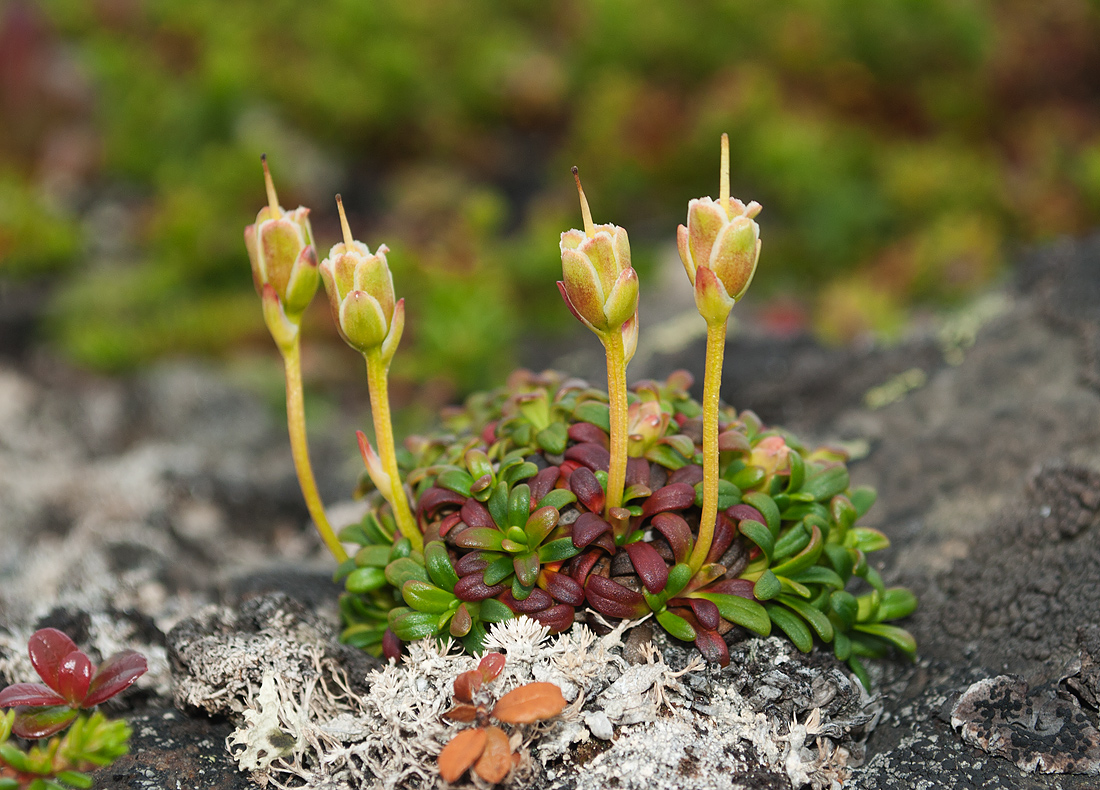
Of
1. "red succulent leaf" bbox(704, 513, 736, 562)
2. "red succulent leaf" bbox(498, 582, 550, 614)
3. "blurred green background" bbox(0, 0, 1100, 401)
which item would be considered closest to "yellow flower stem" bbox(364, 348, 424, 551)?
"red succulent leaf" bbox(498, 582, 550, 614)

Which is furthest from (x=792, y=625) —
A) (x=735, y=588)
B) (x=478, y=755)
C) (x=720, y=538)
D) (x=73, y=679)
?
(x=73, y=679)

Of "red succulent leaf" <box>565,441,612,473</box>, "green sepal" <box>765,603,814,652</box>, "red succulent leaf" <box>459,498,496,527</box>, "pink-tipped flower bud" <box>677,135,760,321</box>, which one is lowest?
"green sepal" <box>765,603,814,652</box>

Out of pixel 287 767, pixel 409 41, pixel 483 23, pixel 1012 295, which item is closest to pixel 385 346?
pixel 287 767

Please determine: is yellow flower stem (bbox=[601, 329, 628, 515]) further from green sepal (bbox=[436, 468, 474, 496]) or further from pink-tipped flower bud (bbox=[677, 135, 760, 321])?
green sepal (bbox=[436, 468, 474, 496])

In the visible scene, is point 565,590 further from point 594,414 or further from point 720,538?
point 594,414

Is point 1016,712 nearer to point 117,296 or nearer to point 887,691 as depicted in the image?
point 887,691

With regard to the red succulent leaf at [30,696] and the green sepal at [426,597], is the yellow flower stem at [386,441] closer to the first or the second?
the green sepal at [426,597]

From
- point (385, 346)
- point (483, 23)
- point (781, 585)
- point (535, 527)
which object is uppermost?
point (483, 23)

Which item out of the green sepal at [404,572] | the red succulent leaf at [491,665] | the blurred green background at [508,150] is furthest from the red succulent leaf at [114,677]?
the blurred green background at [508,150]
